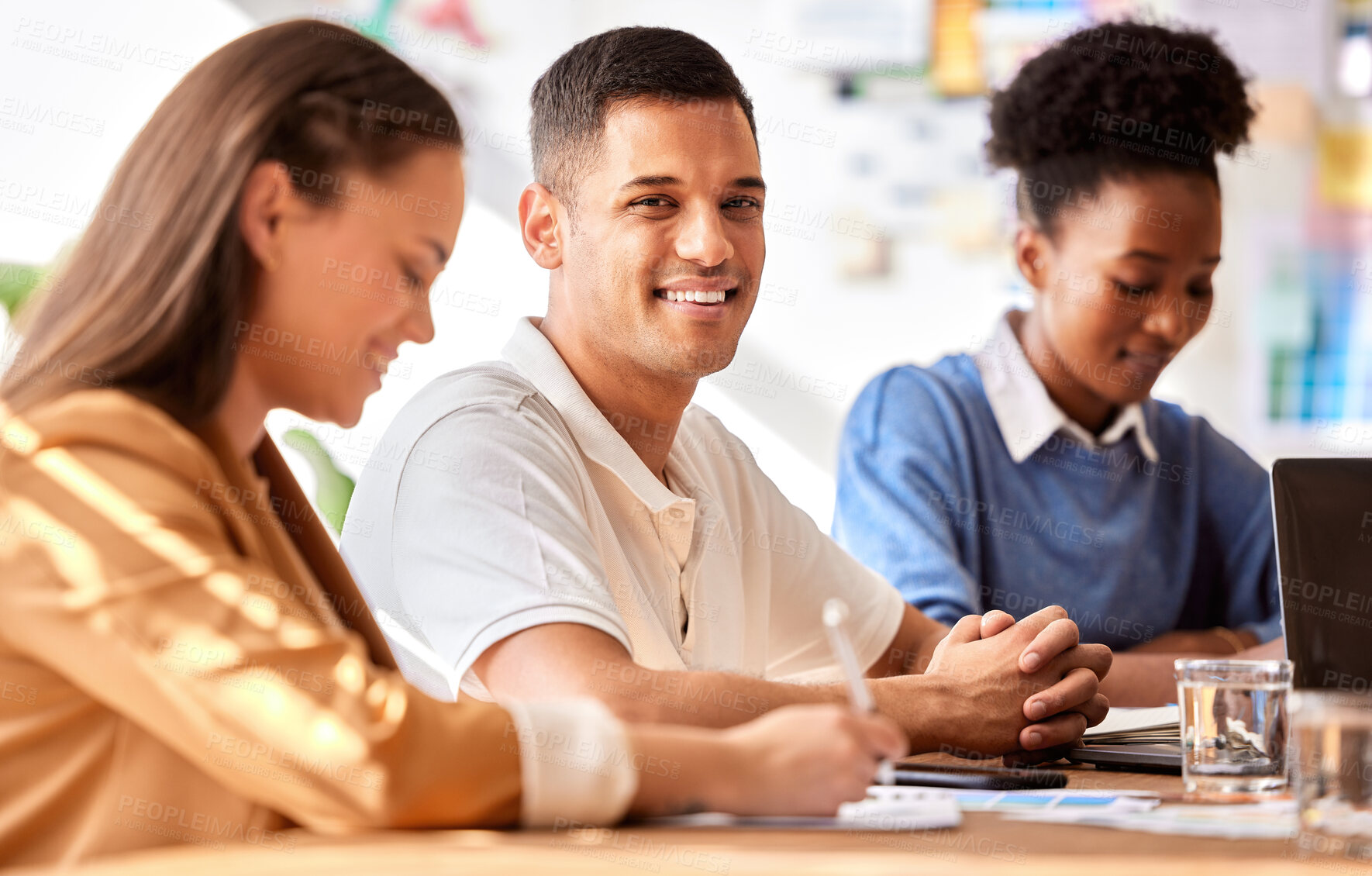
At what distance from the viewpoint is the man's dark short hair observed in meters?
1.49

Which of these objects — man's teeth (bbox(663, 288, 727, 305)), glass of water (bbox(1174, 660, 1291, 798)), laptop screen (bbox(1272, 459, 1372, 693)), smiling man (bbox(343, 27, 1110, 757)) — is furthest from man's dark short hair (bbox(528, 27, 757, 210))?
glass of water (bbox(1174, 660, 1291, 798))

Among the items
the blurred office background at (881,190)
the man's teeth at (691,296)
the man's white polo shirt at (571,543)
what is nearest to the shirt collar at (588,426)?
the man's white polo shirt at (571,543)

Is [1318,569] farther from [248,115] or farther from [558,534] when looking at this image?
[248,115]

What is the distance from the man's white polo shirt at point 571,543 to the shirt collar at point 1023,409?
0.53m

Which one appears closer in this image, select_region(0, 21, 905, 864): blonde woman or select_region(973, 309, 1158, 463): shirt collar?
select_region(0, 21, 905, 864): blonde woman

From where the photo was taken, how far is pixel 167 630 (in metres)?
0.71

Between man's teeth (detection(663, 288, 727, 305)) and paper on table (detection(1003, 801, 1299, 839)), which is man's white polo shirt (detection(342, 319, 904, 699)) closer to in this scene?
man's teeth (detection(663, 288, 727, 305))

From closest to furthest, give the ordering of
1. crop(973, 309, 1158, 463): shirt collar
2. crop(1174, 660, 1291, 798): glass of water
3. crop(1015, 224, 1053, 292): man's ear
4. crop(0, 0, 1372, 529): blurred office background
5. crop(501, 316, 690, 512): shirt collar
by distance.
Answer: crop(1174, 660, 1291, 798): glass of water
crop(501, 316, 690, 512): shirt collar
crop(973, 309, 1158, 463): shirt collar
crop(1015, 224, 1053, 292): man's ear
crop(0, 0, 1372, 529): blurred office background

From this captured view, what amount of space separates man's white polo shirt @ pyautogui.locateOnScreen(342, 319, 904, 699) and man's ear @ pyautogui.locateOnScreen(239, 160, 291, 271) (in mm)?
355

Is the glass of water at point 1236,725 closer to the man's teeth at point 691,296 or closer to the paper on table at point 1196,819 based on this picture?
the paper on table at point 1196,819

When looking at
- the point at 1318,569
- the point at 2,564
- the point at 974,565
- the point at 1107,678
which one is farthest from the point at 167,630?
the point at 974,565

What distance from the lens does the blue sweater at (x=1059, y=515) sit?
1.96 meters

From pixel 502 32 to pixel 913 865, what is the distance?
135 inches

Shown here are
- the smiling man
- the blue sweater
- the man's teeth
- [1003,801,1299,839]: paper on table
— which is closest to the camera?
[1003,801,1299,839]: paper on table
